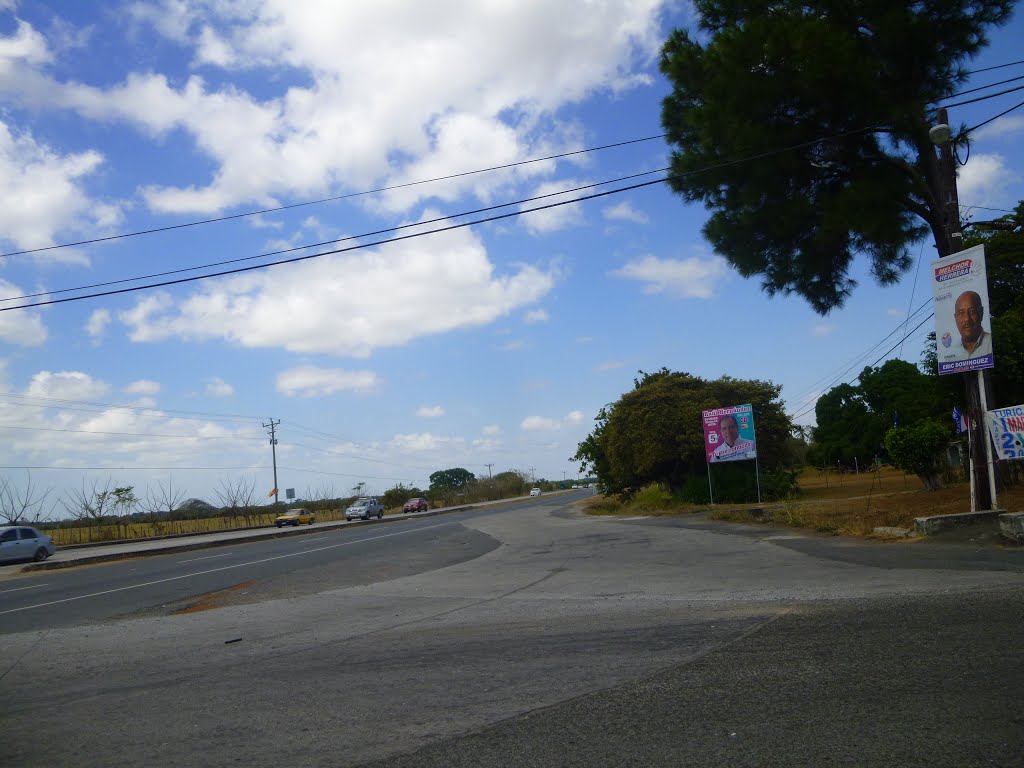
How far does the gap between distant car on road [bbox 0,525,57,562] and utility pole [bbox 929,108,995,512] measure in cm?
3405

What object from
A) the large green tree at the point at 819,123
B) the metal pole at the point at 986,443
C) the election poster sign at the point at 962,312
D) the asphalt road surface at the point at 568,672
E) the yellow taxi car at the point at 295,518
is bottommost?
the yellow taxi car at the point at 295,518

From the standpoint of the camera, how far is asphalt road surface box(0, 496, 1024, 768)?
15.7ft

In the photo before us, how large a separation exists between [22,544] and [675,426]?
89.9 ft

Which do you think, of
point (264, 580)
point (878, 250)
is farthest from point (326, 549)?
point (878, 250)

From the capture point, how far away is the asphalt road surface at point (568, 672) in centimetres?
478

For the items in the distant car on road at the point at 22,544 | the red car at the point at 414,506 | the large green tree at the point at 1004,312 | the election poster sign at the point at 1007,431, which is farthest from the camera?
the red car at the point at 414,506

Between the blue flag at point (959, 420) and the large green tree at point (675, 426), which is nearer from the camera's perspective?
the blue flag at point (959, 420)

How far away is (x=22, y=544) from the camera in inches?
1309

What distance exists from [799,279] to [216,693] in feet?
53.8

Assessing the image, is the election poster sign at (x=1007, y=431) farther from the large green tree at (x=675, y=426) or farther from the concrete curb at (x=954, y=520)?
the large green tree at (x=675, y=426)

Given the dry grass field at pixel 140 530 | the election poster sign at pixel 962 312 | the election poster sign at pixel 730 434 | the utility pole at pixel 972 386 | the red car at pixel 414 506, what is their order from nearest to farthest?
1. the election poster sign at pixel 962 312
2. the utility pole at pixel 972 386
3. the election poster sign at pixel 730 434
4. the dry grass field at pixel 140 530
5. the red car at pixel 414 506

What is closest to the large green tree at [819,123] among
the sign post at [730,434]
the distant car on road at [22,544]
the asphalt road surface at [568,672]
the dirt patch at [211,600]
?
the asphalt road surface at [568,672]

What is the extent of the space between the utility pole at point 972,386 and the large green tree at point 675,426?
60.9ft

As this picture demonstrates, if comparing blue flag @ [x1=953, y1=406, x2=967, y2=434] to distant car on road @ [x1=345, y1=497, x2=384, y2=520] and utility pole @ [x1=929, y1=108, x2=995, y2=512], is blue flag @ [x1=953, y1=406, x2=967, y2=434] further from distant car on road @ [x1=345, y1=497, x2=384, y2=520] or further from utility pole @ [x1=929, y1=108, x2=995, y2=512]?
distant car on road @ [x1=345, y1=497, x2=384, y2=520]
